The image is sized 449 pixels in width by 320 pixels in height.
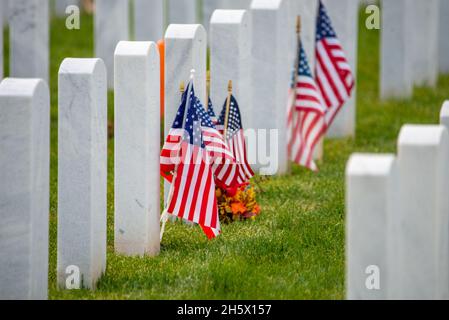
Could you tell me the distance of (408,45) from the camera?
12.8m

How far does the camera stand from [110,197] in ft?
29.2

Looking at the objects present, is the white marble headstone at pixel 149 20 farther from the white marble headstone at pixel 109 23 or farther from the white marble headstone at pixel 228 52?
the white marble headstone at pixel 228 52

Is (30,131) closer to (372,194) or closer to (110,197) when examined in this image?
(372,194)

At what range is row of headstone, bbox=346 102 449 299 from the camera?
16.3 ft

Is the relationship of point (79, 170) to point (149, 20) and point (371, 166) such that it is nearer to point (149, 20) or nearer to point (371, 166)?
point (371, 166)

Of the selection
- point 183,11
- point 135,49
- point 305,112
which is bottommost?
point 305,112

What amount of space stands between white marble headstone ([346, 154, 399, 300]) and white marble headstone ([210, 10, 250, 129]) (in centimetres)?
334

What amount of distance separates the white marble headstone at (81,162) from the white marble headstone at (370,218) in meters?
1.76

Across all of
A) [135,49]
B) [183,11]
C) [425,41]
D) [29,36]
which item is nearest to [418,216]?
[135,49]

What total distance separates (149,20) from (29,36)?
2.49m

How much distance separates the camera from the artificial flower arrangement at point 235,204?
26.2 feet

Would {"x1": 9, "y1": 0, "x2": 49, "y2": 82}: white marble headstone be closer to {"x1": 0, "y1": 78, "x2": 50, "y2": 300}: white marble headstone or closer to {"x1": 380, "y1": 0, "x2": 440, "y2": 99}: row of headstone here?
{"x1": 380, "y1": 0, "x2": 440, "y2": 99}: row of headstone

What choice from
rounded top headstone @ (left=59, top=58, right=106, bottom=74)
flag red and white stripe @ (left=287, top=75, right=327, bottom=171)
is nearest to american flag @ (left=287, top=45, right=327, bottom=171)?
flag red and white stripe @ (left=287, top=75, right=327, bottom=171)

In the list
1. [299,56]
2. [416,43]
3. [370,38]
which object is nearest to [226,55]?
[299,56]
